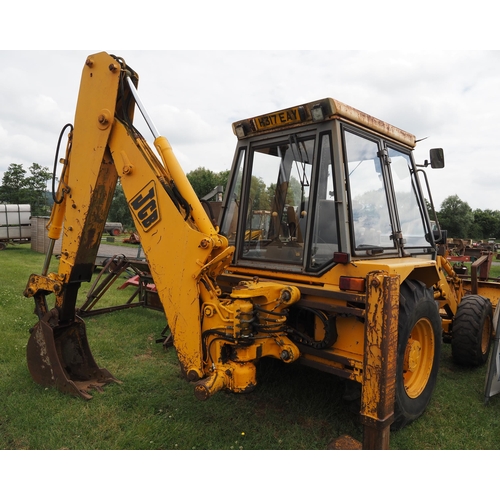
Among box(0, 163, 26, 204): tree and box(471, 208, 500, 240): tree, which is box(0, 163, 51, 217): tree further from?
box(471, 208, 500, 240): tree

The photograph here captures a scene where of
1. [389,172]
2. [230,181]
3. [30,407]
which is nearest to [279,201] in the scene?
[230,181]

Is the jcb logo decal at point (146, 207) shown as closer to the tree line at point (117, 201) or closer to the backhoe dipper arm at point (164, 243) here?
the backhoe dipper arm at point (164, 243)

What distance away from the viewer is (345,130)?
3.37 metres

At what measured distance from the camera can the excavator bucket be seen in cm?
385

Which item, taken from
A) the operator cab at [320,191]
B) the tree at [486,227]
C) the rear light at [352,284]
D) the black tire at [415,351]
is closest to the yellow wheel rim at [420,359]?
the black tire at [415,351]

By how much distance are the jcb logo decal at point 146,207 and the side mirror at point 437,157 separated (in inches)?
122

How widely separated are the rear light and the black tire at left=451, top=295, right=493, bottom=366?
2.64 metres

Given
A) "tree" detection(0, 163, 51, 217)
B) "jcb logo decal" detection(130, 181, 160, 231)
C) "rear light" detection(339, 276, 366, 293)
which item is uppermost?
"tree" detection(0, 163, 51, 217)

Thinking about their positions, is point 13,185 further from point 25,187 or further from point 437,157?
point 437,157

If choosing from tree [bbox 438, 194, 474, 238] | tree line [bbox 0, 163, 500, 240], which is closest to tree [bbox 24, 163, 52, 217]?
tree line [bbox 0, 163, 500, 240]

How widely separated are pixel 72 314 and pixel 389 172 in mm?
3460

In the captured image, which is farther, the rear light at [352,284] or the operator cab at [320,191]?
the operator cab at [320,191]

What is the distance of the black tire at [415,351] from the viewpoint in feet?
10.5

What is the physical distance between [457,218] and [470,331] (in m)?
35.6
